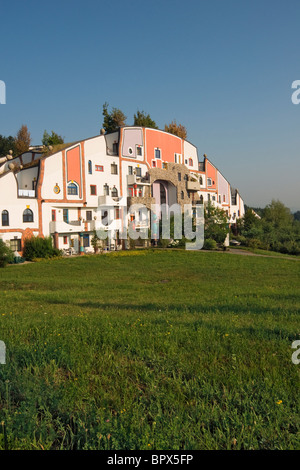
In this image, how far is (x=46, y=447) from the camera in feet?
11.1

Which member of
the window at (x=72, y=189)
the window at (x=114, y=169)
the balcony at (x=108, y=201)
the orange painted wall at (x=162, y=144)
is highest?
the orange painted wall at (x=162, y=144)

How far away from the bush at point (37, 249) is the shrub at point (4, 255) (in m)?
3.03

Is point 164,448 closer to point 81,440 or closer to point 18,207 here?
point 81,440

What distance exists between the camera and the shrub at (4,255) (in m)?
29.4

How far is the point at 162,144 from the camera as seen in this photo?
167 feet

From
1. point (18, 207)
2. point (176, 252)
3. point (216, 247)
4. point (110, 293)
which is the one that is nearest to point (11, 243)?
point (18, 207)

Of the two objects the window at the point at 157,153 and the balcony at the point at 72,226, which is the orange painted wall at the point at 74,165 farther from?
the window at the point at 157,153

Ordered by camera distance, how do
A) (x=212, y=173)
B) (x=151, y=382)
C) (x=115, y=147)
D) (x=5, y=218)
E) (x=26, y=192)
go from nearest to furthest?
(x=151, y=382), (x=5, y=218), (x=26, y=192), (x=115, y=147), (x=212, y=173)

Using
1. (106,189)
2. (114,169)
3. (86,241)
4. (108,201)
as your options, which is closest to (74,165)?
(106,189)

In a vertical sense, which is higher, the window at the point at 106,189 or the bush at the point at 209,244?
the window at the point at 106,189

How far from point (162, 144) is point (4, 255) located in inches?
1192

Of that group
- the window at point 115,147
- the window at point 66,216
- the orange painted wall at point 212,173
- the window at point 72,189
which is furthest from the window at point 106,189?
the orange painted wall at point 212,173

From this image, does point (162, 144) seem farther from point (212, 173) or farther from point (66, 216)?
point (66, 216)

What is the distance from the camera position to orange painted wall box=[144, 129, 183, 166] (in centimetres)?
4891
